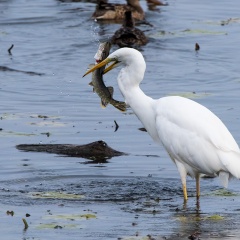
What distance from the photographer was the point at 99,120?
52.5ft

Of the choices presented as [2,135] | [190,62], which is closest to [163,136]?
[2,135]

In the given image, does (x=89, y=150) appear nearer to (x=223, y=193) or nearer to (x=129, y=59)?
(x=129, y=59)

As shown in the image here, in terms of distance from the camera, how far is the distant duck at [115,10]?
1039 inches

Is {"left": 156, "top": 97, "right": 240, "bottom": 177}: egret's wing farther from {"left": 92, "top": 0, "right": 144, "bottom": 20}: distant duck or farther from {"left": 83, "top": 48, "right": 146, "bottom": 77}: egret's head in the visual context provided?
{"left": 92, "top": 0, "right": 144, "bottom": 20}: distant duck

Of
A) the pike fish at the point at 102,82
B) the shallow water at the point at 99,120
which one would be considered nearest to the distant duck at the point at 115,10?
the shallow water at the point at 99,120

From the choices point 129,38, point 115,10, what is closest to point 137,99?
point 129,38

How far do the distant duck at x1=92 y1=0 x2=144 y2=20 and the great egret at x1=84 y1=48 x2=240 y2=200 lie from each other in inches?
556

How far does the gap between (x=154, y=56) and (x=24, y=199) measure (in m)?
10.7

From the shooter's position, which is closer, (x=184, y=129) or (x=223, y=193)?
(x=184, y=129)

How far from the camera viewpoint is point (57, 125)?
15578 mm

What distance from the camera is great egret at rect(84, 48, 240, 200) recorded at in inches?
457

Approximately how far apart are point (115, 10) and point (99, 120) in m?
11.4

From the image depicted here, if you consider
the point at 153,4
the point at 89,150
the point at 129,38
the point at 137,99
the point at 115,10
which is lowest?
the point at 153,4

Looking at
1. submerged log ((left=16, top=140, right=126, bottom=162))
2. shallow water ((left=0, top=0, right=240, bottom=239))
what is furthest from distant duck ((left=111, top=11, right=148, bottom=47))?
submerged log ((left=16, top=140, right=126, bottom=162))
